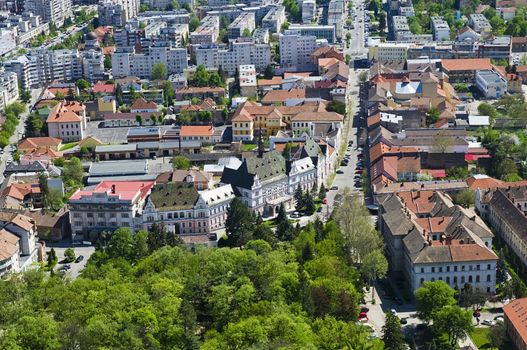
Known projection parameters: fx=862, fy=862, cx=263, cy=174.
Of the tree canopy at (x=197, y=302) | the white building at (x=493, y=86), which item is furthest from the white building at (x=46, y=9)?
the tree canopy at (x=197, y=302)

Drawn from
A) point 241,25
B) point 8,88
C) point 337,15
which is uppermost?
point 337,15

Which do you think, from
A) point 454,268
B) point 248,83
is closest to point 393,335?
point 454,268

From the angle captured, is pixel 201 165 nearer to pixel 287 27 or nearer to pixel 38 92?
pixel 38 92

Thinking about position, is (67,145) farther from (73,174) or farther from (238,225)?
(238,225)

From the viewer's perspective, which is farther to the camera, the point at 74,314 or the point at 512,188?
the point at 512,188

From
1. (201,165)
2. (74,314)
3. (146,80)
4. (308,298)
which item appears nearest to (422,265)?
(308,298)

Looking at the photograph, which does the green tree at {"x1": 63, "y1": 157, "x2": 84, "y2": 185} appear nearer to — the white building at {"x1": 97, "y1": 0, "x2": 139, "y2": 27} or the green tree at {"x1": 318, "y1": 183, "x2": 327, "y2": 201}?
the green tree at {"x1": 318, "y1": 183, "x2": 327, "y2": 201}
